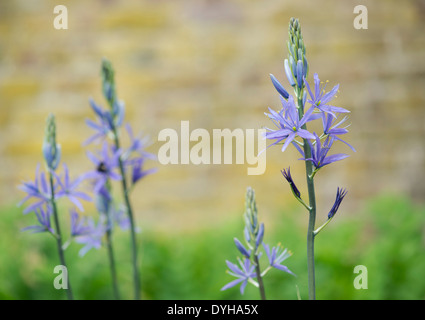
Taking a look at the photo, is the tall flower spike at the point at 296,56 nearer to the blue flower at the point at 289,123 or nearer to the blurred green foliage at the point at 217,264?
the blue flower at the point at 289,123

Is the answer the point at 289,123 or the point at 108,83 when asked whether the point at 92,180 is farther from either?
the point at 289,123

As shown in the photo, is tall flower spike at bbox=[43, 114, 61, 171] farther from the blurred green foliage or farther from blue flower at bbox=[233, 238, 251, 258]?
the blurred green foliage

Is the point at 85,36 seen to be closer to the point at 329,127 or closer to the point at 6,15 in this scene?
the point at 6,15

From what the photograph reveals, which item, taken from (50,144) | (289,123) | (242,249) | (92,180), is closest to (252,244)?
(242,249)

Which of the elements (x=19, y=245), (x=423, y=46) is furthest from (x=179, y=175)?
(x=423, y=46)

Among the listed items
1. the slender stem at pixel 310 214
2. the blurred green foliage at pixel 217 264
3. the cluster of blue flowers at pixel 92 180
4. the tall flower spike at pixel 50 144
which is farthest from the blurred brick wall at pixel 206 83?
the slender stem at pixel 310 214
